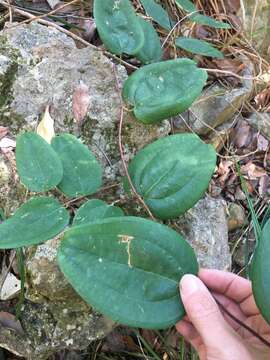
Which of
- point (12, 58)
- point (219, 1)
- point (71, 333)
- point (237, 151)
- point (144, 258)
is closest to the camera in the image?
point (144, 258)

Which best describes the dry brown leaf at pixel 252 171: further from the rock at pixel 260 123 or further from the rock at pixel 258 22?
the rock at pixel 258 22

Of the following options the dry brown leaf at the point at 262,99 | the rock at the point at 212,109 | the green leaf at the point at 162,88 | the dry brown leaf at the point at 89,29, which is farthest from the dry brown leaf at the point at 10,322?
the dry brown leaf at the point at 262,99

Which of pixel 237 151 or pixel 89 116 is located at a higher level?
pixel 89 116

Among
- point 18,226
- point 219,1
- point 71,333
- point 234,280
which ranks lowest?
point 71,333

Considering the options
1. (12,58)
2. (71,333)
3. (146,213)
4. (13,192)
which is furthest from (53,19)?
(71,333)

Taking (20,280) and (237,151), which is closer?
(20,280)

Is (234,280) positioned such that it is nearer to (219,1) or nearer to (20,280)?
(20,280)

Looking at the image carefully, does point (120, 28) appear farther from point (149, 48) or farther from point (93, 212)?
point (93, 212)
